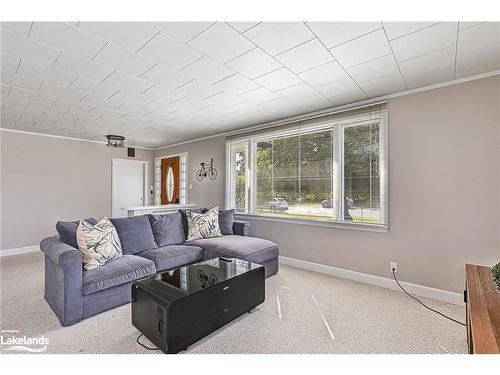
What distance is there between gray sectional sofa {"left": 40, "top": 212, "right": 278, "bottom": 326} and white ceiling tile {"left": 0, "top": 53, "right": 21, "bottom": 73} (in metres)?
1.53

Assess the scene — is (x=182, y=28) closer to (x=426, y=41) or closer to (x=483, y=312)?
(x=426, y=41)

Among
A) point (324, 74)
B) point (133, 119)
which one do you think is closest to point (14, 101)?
point (133, 119)

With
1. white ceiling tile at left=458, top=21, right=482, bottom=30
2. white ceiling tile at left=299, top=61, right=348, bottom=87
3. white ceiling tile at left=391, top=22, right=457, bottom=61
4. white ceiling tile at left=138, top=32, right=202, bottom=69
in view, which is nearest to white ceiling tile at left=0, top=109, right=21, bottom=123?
white ceiling tile at left=138, top=32, right=202, bottom=69

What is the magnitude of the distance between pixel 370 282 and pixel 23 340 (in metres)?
3.51

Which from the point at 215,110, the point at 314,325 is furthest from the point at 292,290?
the point at 215,110

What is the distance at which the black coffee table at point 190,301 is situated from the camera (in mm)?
1739

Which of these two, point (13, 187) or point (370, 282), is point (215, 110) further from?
point (13, 187)

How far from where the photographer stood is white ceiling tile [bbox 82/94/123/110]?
10.1 ft

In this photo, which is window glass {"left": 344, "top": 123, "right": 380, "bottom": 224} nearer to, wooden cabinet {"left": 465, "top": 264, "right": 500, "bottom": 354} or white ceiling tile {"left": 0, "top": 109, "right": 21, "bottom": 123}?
wooden cabinet {"left": 465, "top": 264, "right": 500, "bottom": 354}

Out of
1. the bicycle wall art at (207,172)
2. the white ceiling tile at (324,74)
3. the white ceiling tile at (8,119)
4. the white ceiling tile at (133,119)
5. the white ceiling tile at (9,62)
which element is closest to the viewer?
the white ceiling tile at (9,62)

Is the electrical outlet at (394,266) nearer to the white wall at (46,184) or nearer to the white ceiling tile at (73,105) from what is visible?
Result: the white ceiling tile at (73,105)

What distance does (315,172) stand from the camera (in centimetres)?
372

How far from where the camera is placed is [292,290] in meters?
2.94

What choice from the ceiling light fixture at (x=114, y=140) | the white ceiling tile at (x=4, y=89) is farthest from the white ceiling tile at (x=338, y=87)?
the ceiling light fixture at (x=114, y=140)
